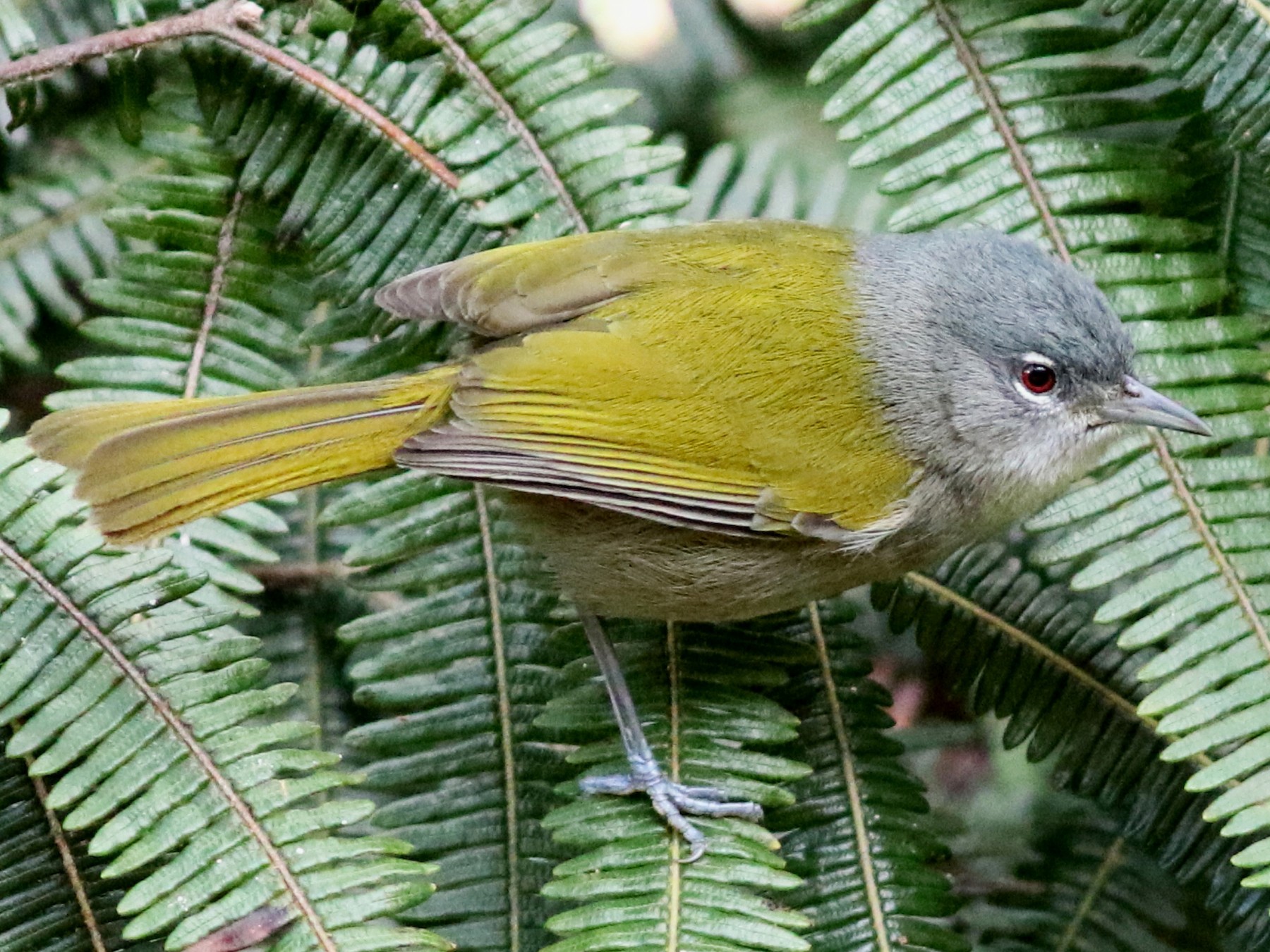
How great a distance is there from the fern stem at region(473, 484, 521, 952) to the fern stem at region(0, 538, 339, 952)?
51 cm

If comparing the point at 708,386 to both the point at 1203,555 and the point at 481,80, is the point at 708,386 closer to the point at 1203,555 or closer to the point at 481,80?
the point at 481,80

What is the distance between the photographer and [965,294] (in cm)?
269

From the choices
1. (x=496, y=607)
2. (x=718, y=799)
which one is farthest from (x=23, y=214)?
(x=718, y=799)

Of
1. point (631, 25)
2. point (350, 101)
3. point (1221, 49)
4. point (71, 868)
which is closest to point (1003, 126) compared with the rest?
point (1221, 49)

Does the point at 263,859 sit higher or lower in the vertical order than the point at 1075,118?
lower

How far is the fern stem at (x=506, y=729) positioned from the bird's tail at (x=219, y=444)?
0.80 feet

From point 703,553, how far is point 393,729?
0.69 m

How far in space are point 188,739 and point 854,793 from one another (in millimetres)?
1126

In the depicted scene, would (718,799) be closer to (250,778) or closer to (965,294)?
(250,778)

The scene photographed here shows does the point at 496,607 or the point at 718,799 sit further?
the point at 496,607

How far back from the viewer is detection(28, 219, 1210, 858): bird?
2.42 m

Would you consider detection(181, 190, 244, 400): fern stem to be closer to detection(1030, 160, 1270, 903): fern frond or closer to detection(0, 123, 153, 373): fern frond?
detection(0, 123, 153, 373): fern frond

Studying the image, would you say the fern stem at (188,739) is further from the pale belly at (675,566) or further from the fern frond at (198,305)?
the pale belly at (675,566)

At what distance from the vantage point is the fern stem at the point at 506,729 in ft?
7.05
